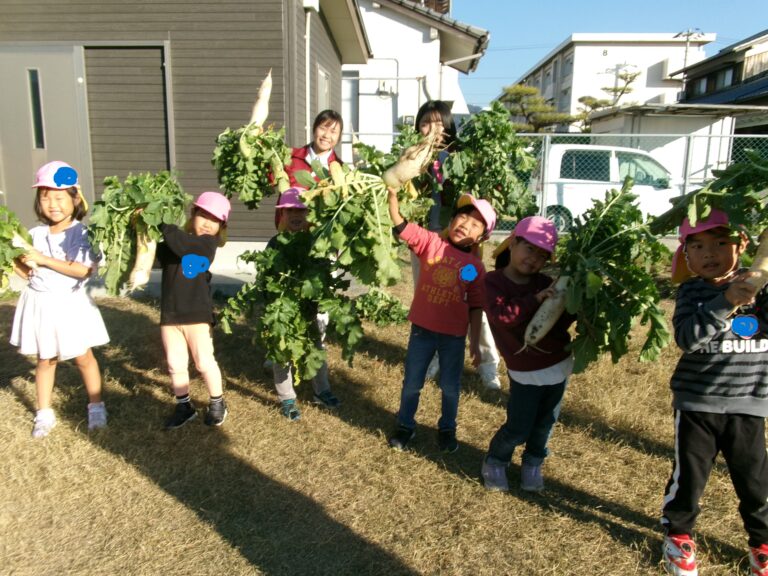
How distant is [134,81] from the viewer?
29.4 feet

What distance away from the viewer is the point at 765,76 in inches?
1321

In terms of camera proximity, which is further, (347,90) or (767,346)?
(347,90)

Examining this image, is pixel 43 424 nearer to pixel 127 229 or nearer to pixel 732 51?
pixel 127 229

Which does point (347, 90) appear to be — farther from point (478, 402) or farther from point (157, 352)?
point (478, 402)

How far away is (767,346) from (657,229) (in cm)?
71

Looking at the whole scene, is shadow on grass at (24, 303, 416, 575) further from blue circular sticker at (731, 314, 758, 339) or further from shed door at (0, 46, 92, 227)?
shed door at (0, 46, 92, 227)

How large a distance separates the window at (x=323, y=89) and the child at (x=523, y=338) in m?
9.13

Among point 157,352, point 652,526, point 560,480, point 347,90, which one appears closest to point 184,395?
point 157,352

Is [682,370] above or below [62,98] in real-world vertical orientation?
below

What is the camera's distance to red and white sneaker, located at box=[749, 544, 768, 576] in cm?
A: 273

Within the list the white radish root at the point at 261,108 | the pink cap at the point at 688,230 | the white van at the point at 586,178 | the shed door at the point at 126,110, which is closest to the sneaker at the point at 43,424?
the white radish root at the point at 261,108

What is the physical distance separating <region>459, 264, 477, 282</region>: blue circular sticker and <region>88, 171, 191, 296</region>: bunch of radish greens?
1.75 meters

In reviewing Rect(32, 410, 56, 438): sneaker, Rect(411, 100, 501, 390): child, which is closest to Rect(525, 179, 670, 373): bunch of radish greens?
Rect(411, 100, 501, 390): child

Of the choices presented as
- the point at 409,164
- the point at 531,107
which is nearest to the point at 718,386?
the point at 409,164
